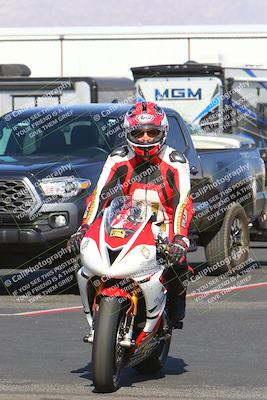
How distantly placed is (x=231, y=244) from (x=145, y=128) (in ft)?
23.8

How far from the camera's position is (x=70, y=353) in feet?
30.5

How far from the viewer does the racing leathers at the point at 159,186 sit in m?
8.17

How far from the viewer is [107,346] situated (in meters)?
7.29

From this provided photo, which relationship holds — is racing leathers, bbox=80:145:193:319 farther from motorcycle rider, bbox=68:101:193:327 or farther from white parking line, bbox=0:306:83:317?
white parking line, bbox=0:306:83:317

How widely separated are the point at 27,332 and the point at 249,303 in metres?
2.86

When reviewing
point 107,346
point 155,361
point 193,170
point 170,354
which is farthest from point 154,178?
point 193,170

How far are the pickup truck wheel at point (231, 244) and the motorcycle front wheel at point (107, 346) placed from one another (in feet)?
24.5

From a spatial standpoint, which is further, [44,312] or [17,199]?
[17,199]

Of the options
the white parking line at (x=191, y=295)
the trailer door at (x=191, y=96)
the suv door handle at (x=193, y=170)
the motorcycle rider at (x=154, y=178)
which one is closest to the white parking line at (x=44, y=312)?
the white parking line at (x=191, y=295)

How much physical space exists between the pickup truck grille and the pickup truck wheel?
3.11 metres

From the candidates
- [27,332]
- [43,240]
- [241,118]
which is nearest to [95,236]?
[27,332]

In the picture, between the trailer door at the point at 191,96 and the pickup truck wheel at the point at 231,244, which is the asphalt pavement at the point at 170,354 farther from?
the trailer door at the point at 191,96

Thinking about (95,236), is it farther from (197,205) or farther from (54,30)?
(54,30)

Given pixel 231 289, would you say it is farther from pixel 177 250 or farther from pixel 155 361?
pixel 177 250
